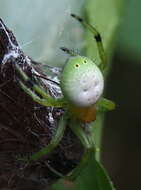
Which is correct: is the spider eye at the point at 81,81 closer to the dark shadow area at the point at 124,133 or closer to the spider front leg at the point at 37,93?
the spider front leg at the point at 37,93

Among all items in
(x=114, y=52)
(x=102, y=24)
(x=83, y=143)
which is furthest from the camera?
(x=114, y=52)

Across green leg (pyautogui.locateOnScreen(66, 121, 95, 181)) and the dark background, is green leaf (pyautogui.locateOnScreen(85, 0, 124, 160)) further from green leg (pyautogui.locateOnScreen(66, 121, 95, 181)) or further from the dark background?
the dark background

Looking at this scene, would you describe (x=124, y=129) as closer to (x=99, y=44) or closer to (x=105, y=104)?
(x=105, y=104)

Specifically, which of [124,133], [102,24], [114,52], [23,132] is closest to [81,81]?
[23,132]

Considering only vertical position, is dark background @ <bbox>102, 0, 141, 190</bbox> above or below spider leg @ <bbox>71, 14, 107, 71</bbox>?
below

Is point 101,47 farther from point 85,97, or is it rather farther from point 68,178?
point 68,178

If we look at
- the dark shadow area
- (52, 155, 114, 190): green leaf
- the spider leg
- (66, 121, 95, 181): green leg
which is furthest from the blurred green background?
(52, 155, 114, 190): green leaf

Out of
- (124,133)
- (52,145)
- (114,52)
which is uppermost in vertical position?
(52,145)
